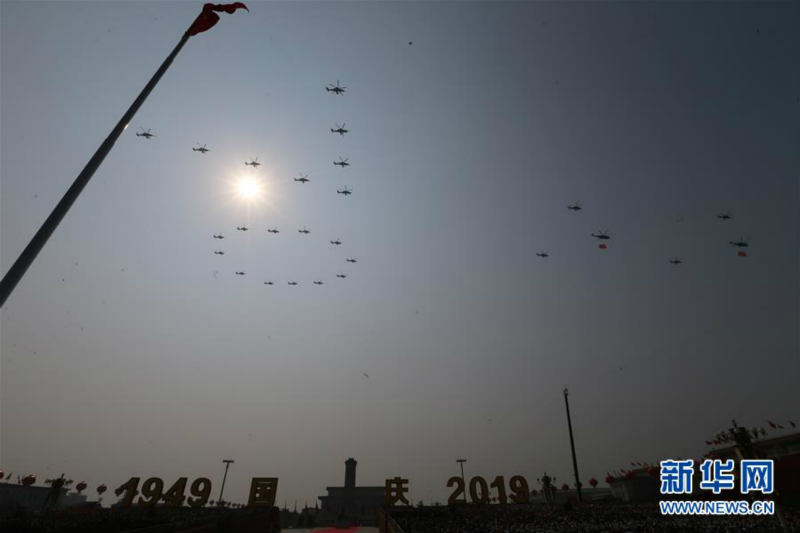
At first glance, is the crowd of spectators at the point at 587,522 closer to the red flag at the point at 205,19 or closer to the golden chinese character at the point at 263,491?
the golden chinese character at the point at 263,491

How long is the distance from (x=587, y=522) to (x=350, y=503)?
62.0 metres

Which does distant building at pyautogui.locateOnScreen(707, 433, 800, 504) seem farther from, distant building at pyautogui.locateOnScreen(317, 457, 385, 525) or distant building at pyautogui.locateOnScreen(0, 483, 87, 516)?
distant building at pyautogui.locateOnScreen(0, 483, 87, 516)

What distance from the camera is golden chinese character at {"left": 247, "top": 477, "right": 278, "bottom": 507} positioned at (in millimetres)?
41531

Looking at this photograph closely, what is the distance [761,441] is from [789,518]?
82.0 feet

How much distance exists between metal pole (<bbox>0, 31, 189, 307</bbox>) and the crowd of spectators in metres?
27.9

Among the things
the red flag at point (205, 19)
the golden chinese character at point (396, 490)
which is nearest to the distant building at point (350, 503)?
the golden chinese character at point (396, 490)

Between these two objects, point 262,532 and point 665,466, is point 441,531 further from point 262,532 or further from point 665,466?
point 262,532

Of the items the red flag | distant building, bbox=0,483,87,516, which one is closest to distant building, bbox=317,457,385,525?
distant building, bbox=0,483,87,516

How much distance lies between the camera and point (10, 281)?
7836 millimetres

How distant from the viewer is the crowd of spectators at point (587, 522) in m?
25.6

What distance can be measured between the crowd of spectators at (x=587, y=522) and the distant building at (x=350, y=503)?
37890mm

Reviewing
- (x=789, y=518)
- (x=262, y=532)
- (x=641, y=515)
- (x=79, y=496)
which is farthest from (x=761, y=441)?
(x=79, y=496)

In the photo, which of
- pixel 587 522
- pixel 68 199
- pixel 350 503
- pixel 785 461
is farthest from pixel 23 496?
pixel 785 461

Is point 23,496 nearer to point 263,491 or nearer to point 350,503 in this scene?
point 350,503
